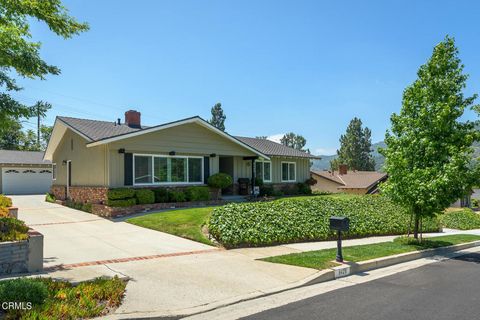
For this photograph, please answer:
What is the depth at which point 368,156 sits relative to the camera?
180ft

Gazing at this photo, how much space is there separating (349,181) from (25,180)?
3023 centimetres

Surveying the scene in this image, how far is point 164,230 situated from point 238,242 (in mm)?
3137

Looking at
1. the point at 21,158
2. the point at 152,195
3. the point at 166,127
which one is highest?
the point at 166,127

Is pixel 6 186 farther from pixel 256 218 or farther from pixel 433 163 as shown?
pixel 433 163

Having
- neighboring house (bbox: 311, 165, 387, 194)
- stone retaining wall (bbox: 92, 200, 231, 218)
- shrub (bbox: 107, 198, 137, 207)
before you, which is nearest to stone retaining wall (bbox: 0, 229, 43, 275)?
stone retaining wall (bbox: 92, 200, 231, 218)

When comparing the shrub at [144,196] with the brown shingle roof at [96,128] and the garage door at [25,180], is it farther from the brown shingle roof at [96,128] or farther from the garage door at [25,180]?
the garage door at [25,180]

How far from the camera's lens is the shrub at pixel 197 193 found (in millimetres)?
18531

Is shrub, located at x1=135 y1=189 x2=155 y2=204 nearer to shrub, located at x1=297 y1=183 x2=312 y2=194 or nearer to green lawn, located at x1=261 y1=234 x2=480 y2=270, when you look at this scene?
green lawn, located at x1=261 y1=234 x2=480 y2=270

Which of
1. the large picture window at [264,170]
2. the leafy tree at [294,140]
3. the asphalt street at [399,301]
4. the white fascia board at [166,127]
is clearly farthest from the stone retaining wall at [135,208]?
the leafy tree at [294,140]

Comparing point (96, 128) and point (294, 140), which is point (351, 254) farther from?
point (294, 140)

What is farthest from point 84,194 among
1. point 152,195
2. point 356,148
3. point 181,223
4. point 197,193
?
point 356,148

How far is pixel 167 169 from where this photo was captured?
18984 mm

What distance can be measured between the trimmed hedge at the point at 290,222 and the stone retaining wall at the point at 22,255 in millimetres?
4585

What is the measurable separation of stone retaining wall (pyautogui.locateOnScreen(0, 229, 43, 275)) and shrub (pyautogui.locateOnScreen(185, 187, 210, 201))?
11.5m
